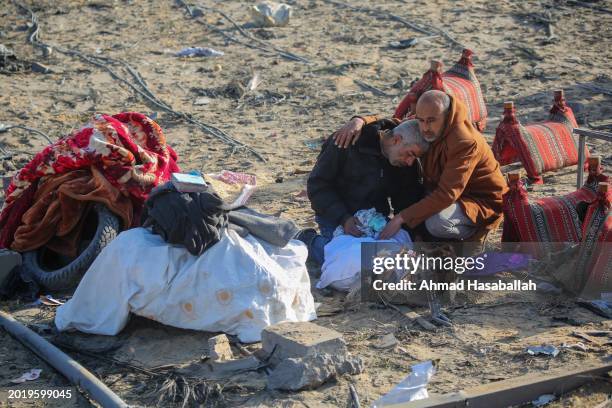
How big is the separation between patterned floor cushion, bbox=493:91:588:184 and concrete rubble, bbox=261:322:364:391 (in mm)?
3648

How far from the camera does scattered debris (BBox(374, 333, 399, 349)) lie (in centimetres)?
529

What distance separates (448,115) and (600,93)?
5172mm

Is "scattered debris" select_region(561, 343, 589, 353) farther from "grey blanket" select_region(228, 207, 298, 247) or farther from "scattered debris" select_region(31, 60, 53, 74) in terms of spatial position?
"scattered debris" select_region(31, 60, 53, 74)

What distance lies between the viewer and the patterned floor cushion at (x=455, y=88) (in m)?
7.97

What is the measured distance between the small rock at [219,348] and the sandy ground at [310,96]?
0.68 ft

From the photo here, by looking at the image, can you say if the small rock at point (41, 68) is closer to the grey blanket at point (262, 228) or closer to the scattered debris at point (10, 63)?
the scattered debris at point (10, 63)

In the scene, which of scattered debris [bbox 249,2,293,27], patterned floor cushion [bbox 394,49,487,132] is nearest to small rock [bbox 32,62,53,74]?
scattered debris [bbox 249,2,293,27]

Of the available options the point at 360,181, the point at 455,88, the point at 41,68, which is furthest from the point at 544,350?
the point at 41,68

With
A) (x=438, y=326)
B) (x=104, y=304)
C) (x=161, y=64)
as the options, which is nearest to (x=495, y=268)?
(x=438, y=326)

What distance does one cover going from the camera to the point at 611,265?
19.1 ft

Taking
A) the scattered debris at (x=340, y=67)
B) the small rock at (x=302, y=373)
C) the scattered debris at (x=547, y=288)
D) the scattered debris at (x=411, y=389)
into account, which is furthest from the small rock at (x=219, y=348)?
the scattered debris at (x=340, y=67)

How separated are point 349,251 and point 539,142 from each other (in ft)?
9.20

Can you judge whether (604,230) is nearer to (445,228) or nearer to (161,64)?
(445,228)

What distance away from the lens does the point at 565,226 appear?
20.5ft
